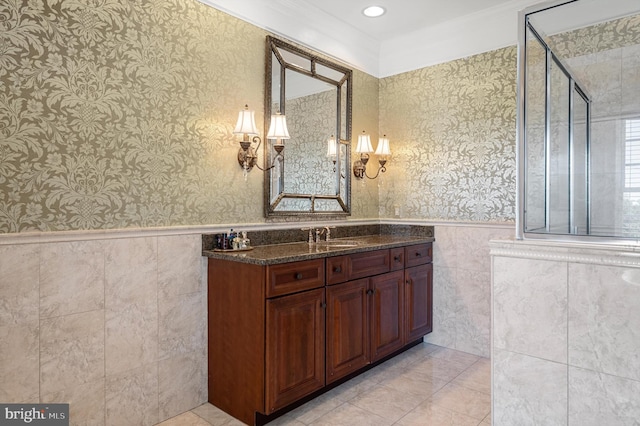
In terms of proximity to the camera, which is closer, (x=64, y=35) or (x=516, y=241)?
(x=516, y=241)

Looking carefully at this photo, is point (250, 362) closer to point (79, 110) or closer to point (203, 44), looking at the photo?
point (79, 110)

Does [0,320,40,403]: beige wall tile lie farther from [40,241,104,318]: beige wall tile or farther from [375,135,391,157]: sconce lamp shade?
[375,135,391,157]: sconce lamp shade


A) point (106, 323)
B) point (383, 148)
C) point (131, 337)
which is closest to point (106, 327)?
point (106, 323)

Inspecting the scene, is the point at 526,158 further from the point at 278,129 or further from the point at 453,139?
the point at 453,139

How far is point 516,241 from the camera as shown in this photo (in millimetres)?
1651

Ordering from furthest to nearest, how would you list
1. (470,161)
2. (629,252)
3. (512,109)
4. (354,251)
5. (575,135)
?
(470,161) < (512,109) < (354,251) < (575,135) < (629,252)

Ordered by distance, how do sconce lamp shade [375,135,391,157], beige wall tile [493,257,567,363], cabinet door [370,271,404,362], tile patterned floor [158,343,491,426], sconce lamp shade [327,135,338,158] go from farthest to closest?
1. sconce lamp shade [375,135,391,157]
2. sconce lamp shade [327,135,338,158]
3. cabinet door [370,271,404,362]
4. tile patterned floor [158,343,491,426]
5. beige wall tile [493,257,567,363]

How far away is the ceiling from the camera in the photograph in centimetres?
293

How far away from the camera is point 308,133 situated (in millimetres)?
3170

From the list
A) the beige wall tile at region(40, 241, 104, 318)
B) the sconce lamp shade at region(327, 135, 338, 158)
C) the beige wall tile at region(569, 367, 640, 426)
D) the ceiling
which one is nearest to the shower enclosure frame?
the beige wall tile at region(569, 367, 640, 426)

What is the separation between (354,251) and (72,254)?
5.34 ft

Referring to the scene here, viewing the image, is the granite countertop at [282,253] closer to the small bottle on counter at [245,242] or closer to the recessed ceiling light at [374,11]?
the small bottle on counter at [245,242]

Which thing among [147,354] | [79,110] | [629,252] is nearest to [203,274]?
[147,354]

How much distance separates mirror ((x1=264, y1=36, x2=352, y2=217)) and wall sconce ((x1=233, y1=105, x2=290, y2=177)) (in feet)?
0.28
